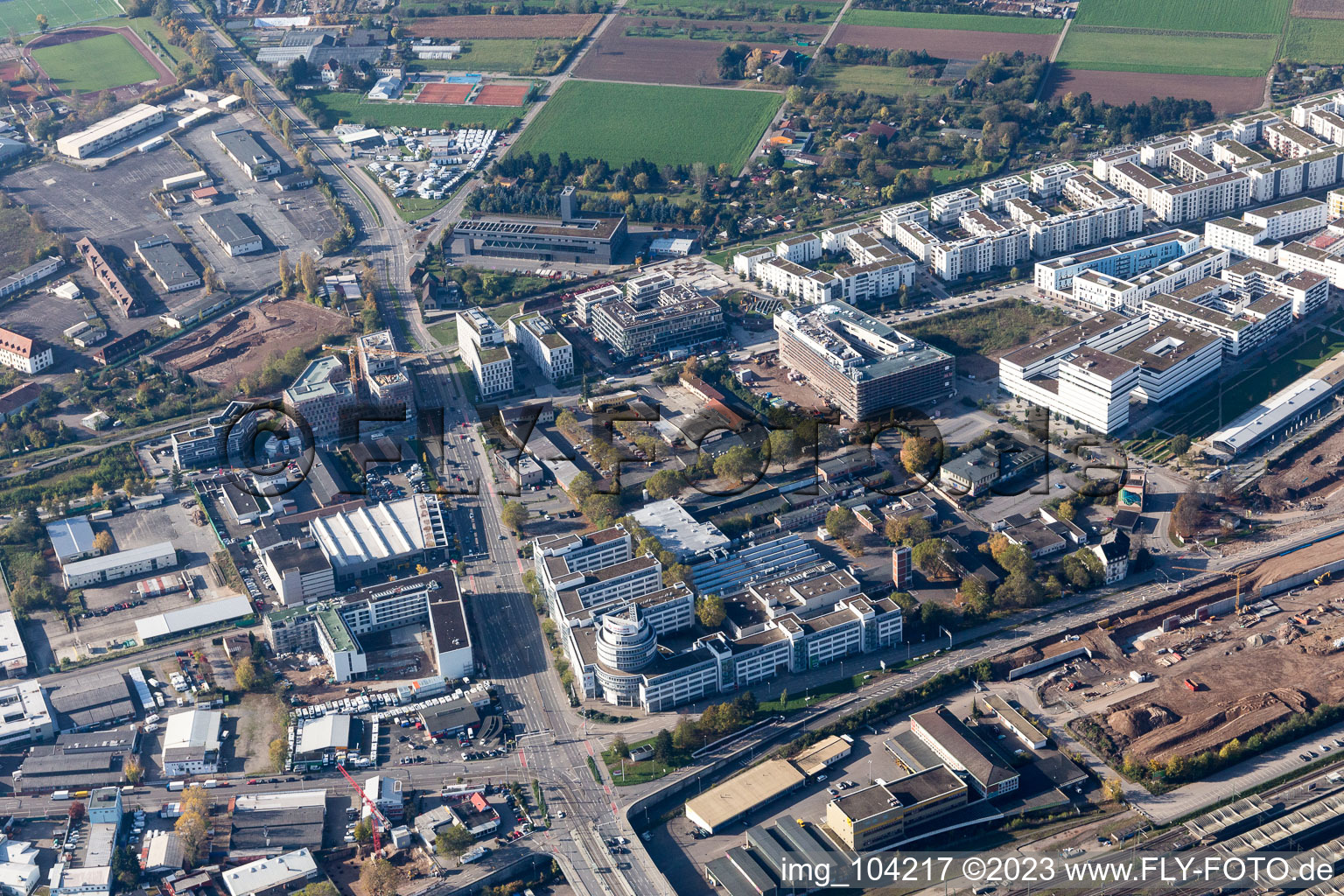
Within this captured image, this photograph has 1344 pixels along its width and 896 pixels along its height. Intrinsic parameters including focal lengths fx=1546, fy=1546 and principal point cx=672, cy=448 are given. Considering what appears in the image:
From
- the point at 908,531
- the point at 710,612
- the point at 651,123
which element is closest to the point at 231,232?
the point at 651,123

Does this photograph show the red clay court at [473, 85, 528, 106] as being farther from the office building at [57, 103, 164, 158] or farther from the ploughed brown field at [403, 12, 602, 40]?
the office building at [57, 103, 164, 158]

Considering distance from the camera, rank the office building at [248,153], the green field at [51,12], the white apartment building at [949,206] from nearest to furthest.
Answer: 1. the white apartment building at [949,206]
2. the office building at [248,153]
3. the green field at [51,12]

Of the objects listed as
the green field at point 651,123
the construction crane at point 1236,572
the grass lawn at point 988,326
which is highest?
the green field at point 651,123

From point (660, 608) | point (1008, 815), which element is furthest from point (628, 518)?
point (1008, 815)

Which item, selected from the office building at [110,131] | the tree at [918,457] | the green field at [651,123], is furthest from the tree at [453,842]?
the office building at [110,131]

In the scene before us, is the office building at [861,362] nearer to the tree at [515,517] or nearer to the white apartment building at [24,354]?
the tree at [515,517]

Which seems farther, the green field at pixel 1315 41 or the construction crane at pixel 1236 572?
the green field at pixel 1315 41

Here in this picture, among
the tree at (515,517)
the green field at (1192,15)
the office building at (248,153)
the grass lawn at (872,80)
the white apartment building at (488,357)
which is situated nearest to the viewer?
the tree at (515,517)
